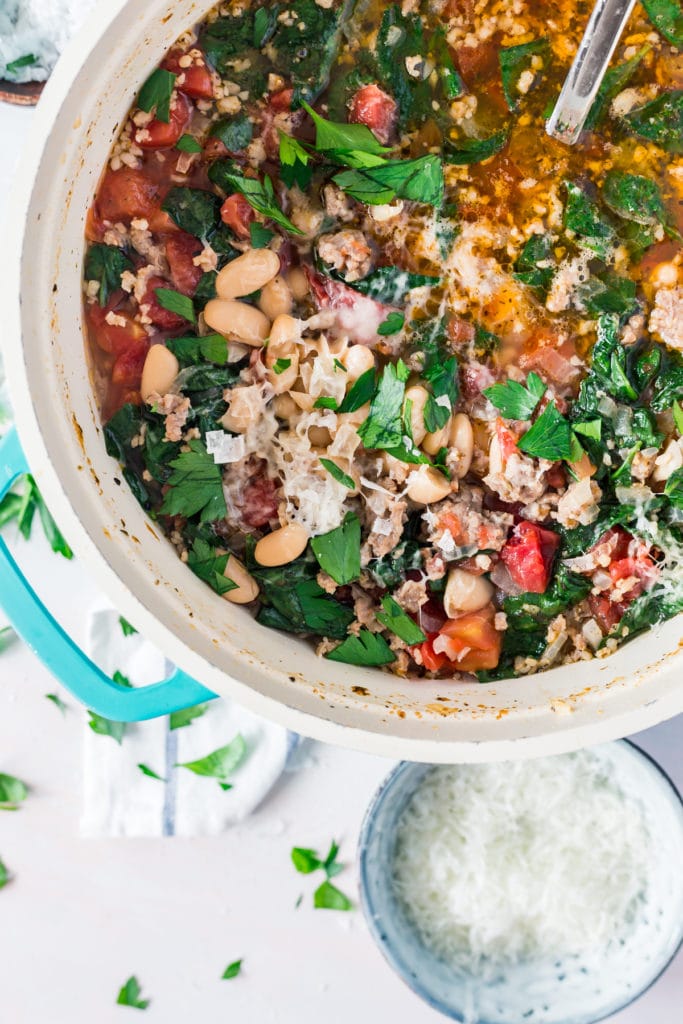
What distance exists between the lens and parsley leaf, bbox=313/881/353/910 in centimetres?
286

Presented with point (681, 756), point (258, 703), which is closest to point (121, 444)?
point (258, 703)

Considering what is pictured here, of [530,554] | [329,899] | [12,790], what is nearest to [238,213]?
[530,554]

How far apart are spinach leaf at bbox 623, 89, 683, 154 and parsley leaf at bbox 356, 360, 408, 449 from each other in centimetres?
76

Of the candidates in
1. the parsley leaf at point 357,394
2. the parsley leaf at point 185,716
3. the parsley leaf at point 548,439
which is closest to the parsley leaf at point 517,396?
the parsley leaf at point 548,439

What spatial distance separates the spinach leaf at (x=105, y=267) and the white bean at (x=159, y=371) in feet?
0.50

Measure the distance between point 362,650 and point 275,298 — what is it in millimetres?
816

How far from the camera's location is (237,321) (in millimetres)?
2184

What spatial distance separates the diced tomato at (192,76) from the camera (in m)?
2.16

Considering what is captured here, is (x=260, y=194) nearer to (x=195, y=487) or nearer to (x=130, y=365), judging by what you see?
(x=130, y=365)

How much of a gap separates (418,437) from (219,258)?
59cm

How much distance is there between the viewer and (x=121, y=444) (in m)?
2.21

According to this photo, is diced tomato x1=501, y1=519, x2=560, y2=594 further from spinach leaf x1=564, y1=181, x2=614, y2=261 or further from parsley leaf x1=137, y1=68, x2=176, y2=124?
parsley leaf x1=137, y1=68, x2=176, y2=124

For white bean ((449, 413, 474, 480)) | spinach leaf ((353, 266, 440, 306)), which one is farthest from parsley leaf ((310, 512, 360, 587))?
spinach leaf ((353, 266, 440, 306))

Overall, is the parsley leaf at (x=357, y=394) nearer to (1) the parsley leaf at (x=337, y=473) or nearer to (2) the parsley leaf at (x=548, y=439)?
(1) the parsley leaf at (x=337, y=473)
